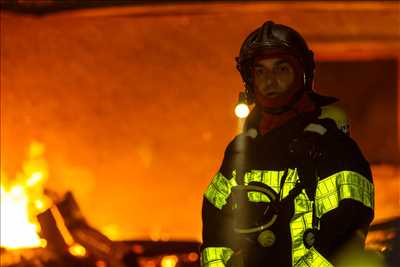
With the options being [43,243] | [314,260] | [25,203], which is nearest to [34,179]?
[25,203]

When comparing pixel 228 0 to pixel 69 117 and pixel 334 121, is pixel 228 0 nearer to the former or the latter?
pixel 69 117

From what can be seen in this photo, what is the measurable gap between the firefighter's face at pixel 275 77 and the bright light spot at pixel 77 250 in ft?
10.7

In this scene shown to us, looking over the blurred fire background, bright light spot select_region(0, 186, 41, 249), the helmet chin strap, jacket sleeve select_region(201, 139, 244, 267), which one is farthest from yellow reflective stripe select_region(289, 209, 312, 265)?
the blurred fire background

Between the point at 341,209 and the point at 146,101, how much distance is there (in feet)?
18.6

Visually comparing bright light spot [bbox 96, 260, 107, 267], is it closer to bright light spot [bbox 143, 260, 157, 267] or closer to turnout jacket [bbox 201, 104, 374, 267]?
bright light spot [bbox 143, 260, 157, 267]

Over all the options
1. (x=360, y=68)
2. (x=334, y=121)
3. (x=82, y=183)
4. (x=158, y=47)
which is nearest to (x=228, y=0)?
(x=158, y=47)

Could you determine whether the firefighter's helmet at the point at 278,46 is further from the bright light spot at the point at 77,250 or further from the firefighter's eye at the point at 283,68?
the bright light spot at the point at 77,250

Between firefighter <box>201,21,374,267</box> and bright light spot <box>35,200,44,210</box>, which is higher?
bright light spot <box>35,200,44,210</box>

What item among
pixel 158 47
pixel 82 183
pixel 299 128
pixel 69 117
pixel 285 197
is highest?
pixel 158 47

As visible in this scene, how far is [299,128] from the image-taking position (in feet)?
12.8

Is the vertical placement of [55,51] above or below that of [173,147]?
above

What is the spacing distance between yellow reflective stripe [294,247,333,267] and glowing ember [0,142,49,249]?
11.6ft

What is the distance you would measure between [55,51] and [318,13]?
8.57 ft

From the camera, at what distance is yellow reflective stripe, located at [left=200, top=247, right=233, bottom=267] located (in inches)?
158
